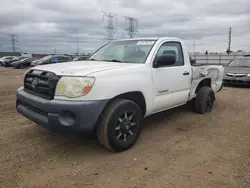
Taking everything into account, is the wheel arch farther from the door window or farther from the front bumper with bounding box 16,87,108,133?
the front bumper with bounding box 16,87,108,133

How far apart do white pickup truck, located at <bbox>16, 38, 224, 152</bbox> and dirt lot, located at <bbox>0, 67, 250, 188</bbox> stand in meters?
0.39

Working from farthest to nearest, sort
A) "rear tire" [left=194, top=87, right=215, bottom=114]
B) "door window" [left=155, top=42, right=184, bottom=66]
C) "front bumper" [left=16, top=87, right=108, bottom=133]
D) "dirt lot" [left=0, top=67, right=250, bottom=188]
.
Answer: "rear tire" [left=194, top=87, right=215, bottom=114]
"door window" [left=155, top=42, right=184, bottom=66]
"front bumper" [left=16, top=87, right=108, bottom=133]
"dirt lot" [left=0, top=67, right=250, bottom=188]

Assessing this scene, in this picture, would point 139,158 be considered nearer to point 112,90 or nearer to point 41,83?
point 112,90

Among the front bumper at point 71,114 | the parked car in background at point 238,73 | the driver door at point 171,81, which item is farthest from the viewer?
the parked car in background at point 238,73

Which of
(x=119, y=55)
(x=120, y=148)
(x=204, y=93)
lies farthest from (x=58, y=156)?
(x=204, y=93)

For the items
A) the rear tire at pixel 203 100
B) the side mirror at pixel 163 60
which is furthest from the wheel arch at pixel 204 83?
the side mirror at pixel 163 60

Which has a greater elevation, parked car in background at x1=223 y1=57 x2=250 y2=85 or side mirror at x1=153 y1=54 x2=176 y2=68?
side mirror at x1=153 y1=54 x2=176 y2=68

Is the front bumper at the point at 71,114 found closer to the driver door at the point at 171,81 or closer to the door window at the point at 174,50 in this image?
the driver door at the point at 171,81

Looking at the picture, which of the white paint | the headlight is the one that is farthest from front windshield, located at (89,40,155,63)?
the headlight

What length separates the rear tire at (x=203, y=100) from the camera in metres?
5.41

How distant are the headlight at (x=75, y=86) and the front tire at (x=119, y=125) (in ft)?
1.44

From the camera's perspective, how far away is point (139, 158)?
3.28 metres

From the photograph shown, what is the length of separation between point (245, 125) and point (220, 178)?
2436 millimetres

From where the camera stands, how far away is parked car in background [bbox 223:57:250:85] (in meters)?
9.73
